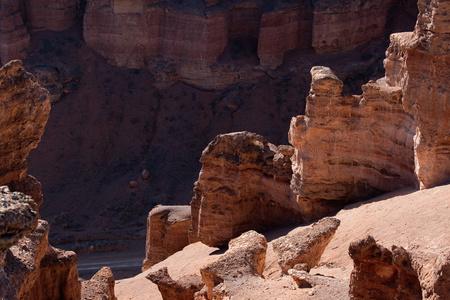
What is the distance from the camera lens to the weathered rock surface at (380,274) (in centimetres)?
1078

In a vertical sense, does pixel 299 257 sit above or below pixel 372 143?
below

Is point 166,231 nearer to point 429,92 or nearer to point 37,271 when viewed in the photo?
point 429,92

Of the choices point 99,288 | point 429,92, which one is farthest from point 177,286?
point 429,92

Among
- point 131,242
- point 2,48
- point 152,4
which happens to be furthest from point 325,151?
point 2,48

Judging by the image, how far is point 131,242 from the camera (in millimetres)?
34562

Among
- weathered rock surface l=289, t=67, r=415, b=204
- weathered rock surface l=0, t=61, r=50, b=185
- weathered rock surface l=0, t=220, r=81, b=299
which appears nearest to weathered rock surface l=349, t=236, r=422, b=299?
weathered rock surface l=0, t=220, r=81, b=299

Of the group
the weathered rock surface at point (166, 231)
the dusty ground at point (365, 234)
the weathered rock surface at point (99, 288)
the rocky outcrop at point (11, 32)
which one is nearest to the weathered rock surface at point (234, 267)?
the dusty ground at point (365, 234)

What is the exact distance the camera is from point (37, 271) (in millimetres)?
13750

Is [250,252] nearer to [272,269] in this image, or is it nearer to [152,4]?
[272,269]

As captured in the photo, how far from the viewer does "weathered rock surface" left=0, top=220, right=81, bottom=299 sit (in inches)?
456

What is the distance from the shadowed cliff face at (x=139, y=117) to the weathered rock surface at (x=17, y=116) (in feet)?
67.9

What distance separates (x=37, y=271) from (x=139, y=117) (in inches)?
1177

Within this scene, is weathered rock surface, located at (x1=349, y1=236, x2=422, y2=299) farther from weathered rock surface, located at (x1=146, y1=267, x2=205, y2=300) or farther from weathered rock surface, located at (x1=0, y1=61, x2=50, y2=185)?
weathered rock surface, located at (x1=0, y1=61, x2=50, y2=185)

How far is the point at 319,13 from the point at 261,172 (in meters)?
20.5
